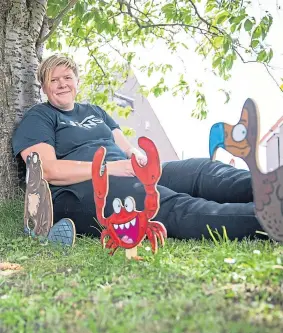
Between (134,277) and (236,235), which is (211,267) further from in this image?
(236,235)

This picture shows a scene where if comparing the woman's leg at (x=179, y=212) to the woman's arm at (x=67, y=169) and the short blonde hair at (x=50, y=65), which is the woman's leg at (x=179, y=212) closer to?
the woman's arm at (x=67, y=169)

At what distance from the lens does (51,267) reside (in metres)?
1.50

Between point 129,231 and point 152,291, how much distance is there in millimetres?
412

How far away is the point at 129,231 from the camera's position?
1.53m

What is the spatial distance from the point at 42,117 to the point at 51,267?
90 centimetres

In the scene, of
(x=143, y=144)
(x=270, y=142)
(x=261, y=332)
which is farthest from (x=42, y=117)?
(x=270, y=142)

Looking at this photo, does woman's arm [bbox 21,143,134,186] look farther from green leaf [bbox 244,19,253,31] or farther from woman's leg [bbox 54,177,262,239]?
green leaf [bbox 244,19,253,31]

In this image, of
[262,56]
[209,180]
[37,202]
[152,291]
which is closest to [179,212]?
[209,180]

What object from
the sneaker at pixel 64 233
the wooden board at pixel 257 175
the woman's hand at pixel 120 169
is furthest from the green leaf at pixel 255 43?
the sneaker at pixel 64 233

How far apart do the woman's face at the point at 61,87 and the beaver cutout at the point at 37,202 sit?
0.40m

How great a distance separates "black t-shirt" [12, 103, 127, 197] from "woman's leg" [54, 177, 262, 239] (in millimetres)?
110

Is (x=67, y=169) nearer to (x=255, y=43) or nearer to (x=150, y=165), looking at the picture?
(x=150, y=165)

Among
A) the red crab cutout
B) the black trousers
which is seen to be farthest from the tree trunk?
the red crab cutout

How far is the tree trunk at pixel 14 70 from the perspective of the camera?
2.50 m
